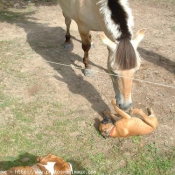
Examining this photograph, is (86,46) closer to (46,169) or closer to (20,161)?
(20,161)

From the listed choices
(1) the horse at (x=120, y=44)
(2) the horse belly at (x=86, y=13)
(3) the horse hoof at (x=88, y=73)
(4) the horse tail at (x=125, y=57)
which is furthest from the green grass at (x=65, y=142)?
(2) the horse belly at (x=86, y=13)

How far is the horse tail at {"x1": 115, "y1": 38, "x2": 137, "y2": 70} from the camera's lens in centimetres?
304

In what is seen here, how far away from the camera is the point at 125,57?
3037 mm

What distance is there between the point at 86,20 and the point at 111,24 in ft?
3.64

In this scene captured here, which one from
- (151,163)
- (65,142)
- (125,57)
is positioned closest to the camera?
(125,57)

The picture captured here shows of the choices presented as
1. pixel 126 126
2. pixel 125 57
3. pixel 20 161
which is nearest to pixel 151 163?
pixel 126 126

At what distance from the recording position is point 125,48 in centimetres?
307

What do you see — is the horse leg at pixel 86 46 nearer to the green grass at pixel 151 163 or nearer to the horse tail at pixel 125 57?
the horse tail at pixel 125 57

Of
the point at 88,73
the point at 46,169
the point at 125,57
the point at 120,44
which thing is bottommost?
the point at 88,73

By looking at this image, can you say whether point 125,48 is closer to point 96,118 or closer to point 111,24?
point 111,24

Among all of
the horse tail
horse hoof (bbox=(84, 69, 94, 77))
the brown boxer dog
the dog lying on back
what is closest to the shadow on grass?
the brown boxer dog

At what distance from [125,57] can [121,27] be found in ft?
1.53

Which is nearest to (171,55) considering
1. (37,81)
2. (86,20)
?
(86,20)

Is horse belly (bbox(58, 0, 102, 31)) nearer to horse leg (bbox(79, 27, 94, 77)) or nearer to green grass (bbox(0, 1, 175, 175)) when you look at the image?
horse leg (bbox(79, 27, 94, 77))
